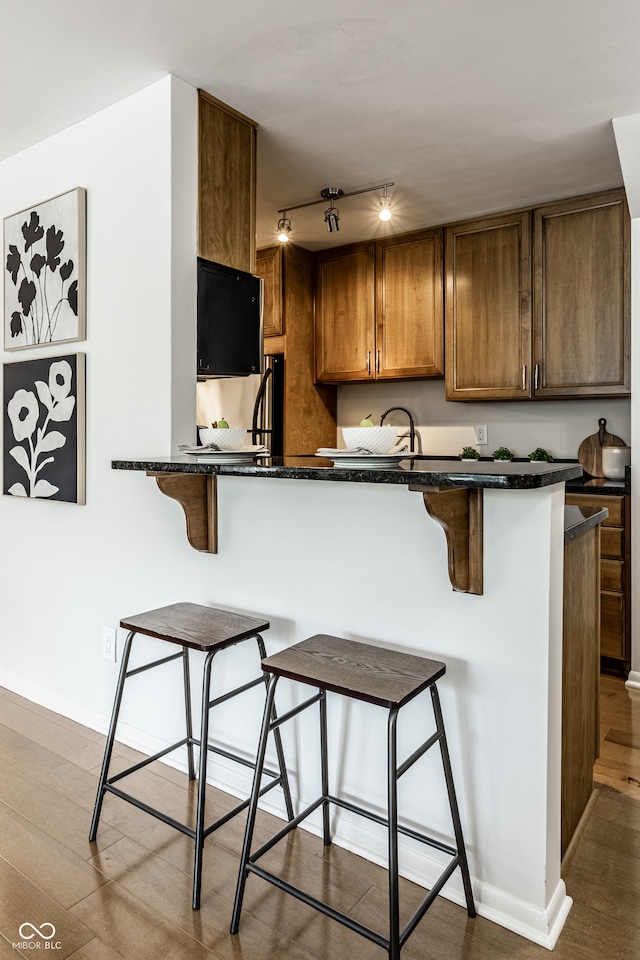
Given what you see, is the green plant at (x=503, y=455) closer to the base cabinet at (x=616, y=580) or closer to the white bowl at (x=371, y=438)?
the base cabinet at (x=616, y=580)

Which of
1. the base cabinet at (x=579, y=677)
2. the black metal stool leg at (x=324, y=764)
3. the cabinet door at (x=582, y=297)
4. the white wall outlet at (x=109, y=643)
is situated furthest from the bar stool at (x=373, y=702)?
the cabinet door at (x=582, y=297)

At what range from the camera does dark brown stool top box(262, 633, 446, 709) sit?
139 cm


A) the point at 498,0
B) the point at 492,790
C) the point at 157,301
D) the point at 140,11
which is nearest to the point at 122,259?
the point at 157,301

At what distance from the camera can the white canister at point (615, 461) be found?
3326mm

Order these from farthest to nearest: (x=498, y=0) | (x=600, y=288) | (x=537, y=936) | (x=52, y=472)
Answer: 1. (x=600, y=288)
2. (x=52, y=472)
3. (x=498, y=0)
4. (x=537, y=936)

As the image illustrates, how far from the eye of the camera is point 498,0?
1782 mm

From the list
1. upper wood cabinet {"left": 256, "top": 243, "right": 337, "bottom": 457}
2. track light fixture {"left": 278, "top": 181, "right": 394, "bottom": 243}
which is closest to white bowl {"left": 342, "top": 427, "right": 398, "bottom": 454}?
track light fixture {"left": 278, "top": 181, "right": 394, "bottom": 243}

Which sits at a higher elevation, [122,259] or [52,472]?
[122,259]

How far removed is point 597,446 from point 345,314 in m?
1.74

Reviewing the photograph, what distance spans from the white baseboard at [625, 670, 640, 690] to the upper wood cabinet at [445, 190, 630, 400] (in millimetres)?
1366

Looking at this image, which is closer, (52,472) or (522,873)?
(522,873)

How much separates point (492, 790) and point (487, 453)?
264 centimetres

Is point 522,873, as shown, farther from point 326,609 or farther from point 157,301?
point 157,301

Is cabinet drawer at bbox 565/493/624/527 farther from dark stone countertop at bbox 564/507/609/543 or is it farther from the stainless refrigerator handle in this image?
the stainless refrigerator handle
